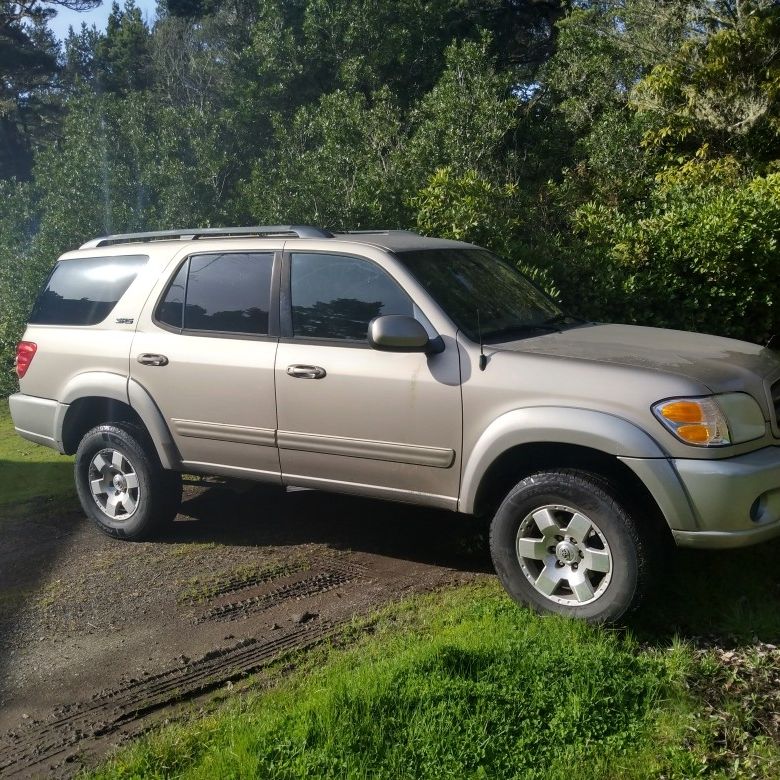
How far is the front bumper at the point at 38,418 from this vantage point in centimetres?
667

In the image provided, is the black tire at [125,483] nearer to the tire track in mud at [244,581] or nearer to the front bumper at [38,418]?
the front bumper at [38,418]

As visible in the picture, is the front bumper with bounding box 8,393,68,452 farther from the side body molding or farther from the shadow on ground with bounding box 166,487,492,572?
the side body molding

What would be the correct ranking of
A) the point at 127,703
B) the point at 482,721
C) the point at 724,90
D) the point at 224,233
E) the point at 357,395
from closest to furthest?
the point at 482,721 < the point at 127,703 < the point at 357,395 < the point at 224,233 < the point at 724,90

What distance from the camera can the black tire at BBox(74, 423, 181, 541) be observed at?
6.32 metres

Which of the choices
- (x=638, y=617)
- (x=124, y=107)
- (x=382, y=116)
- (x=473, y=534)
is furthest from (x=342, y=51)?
(x=638, y=617)

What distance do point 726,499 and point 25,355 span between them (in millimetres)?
4941

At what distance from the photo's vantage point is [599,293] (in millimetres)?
8625

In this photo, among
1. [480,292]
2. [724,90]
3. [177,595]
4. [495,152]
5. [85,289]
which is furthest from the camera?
[495,152]

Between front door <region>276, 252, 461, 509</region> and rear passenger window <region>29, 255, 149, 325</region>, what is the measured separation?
1.41m

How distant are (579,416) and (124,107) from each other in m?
13.6

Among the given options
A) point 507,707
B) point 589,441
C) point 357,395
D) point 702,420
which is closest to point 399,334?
point 357,395

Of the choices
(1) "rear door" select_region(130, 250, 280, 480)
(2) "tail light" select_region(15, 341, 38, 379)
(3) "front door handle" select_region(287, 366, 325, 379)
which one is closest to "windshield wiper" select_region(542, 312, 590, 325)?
(3) "front door handle" select_region(287, 366, 325, 379)

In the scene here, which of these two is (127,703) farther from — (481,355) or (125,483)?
(125,483)

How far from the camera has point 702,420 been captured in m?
4.30
